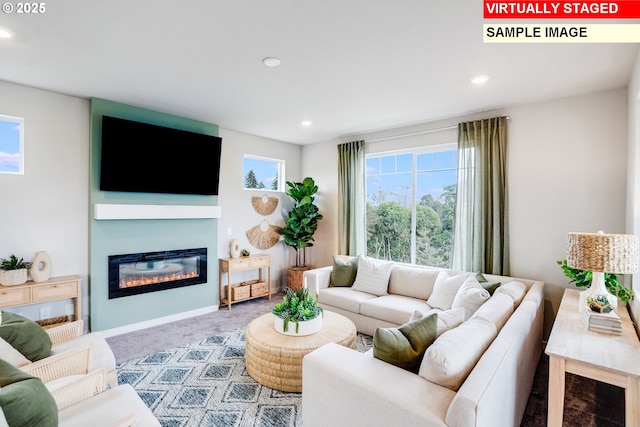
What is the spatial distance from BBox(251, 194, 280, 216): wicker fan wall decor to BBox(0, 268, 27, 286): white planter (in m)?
2.95

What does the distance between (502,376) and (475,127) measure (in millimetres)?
3165

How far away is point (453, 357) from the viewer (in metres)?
1.50

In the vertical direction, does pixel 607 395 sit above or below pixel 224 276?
below

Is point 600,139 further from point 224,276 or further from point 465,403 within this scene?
point 224,276

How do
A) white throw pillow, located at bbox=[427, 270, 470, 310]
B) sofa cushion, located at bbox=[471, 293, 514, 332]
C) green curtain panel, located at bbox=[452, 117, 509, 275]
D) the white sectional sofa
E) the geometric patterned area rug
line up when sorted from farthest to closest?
green curtain panel, located at bbox=[452, 117, 509, 275]
white throw pillow, located at bbox=[427, 270, 470, 310]
the geometric patterned area rug
sofa cushion, located at bbox=[471, 293, 514, 332]
the white sectional sofa

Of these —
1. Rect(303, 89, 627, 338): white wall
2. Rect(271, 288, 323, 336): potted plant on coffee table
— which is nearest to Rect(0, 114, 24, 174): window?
Rect(271, 288, 323, 336): potted plant on coffee table

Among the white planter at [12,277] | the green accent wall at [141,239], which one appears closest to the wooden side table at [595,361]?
the green accent wall at [141,239]

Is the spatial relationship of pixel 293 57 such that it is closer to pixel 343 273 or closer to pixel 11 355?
pixel 11 355

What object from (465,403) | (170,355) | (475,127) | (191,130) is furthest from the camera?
(191,130)

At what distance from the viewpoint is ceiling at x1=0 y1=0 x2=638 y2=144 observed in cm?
192

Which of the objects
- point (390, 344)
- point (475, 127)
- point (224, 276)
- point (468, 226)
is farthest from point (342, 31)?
point (224, 276)

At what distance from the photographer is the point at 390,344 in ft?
5.47

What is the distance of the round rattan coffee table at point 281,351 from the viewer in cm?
244

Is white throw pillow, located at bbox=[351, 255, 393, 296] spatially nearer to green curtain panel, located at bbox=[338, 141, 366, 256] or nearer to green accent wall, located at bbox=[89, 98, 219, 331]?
green curtain panel, located at bbox=[338, 141, 366, 256]
